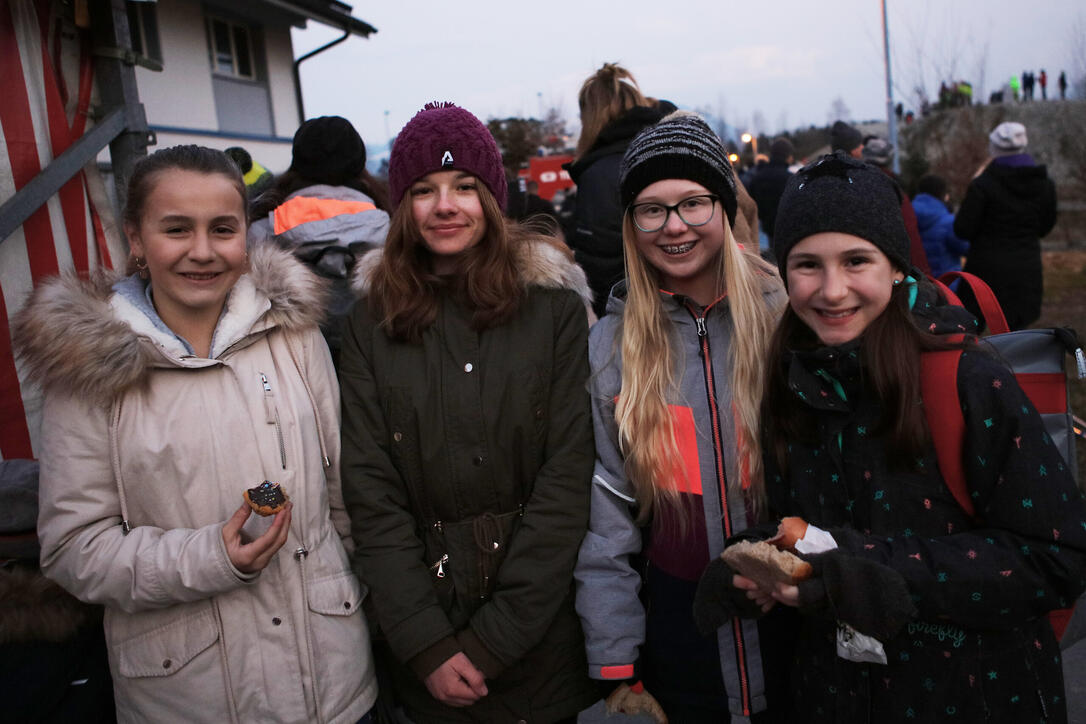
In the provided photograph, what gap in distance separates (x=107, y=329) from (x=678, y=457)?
154 centimetres

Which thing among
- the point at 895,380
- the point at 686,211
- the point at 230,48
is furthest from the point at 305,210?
the point at 230,48

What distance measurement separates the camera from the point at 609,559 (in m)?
2.16

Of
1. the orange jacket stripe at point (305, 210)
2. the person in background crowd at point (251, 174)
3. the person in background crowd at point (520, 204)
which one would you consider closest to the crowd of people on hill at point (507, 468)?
the orange jacket stripe at point (305, 210)

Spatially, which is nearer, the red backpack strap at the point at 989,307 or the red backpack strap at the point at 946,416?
the red backpack strap at the point at 946,416

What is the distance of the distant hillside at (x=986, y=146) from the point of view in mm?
19391

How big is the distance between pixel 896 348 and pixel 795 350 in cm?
25

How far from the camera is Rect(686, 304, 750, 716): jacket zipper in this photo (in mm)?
2121

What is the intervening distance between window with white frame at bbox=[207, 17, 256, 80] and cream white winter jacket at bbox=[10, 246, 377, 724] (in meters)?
A: 10.4

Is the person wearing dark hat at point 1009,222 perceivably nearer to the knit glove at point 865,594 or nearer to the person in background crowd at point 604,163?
the person in background crowd at point 604,163

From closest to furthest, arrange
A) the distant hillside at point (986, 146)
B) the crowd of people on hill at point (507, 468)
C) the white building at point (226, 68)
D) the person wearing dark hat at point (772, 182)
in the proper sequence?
the crowd of people on hill at point (507, 468)
the person wearing dark hat at point (772, 182)
the white building at point (226, 68)
the distant hillside at point (986, 146)

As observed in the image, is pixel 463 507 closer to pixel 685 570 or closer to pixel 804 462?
pixel 685 570

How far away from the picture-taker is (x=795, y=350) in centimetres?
197

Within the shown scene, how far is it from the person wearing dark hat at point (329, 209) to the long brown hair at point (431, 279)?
1.24 ft

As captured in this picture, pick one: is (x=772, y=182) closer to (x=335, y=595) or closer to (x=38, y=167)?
(x=38, y=167)
